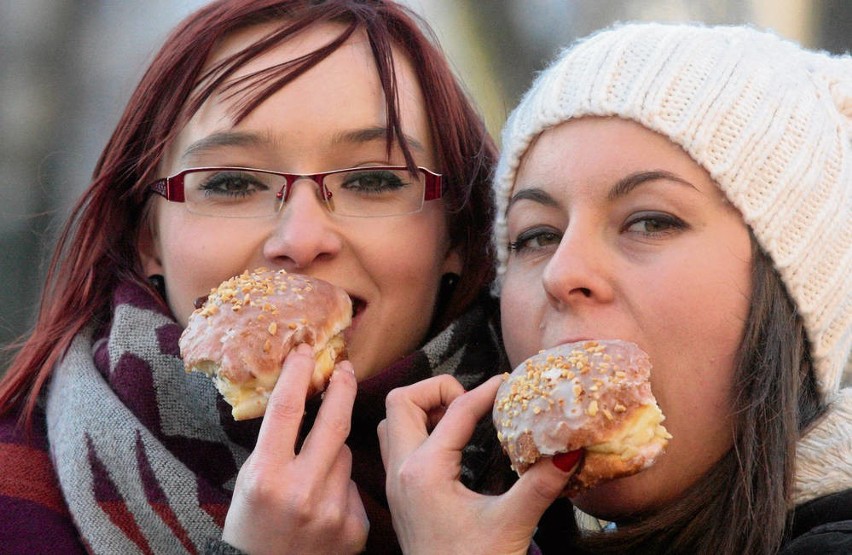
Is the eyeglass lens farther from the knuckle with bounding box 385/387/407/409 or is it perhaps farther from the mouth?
the knuckle with bounding box 385/387/407/409

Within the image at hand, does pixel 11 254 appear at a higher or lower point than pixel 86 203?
lower

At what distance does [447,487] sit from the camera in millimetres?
2248

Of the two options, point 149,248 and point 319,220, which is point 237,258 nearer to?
point 319,220

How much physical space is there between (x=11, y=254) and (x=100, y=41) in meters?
1.63

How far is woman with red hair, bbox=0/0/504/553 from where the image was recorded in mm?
2812

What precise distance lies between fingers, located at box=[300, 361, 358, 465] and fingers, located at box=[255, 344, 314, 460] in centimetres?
6

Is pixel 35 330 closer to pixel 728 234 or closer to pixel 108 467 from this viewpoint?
pixel 108 467

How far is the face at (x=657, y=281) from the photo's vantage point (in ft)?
7.79

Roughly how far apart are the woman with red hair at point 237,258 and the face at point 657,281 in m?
0.62

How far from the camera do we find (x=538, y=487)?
6.93 feet

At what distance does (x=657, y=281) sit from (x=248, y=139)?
52.8 inches

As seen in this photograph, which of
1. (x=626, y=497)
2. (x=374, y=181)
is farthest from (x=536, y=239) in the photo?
(x=626, y=497)

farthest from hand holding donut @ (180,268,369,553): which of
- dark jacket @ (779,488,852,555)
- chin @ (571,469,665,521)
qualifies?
dark jacket @ (779,488,852,555)

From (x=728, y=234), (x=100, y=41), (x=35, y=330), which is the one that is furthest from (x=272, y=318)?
(x=100, y=41)
